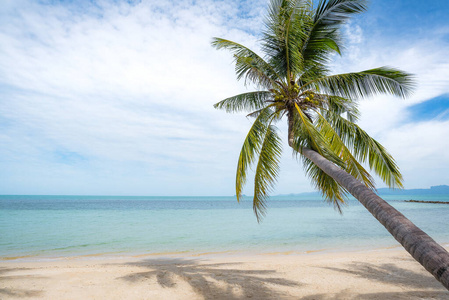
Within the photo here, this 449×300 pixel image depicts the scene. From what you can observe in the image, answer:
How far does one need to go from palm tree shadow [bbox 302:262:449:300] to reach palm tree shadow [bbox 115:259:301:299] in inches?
38.8

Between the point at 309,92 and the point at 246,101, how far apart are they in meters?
2.23

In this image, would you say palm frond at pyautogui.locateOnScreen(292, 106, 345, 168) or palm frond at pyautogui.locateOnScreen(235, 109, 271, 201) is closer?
palm frond at pyautogui.locateOnScreen(292, 106, 345, 168)

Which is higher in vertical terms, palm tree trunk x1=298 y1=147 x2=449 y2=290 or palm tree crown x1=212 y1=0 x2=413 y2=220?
palm tree crown x1=212 y1=0 x2=413 y2=220

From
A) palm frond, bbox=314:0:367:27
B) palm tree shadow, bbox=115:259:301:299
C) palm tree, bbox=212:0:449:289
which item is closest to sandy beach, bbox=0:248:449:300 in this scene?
palm tree shadow, bbox=115:259:301:299

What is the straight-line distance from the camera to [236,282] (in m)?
6.39

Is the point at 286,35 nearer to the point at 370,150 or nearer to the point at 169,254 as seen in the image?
the point at 370,150

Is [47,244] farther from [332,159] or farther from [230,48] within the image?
[332,159]

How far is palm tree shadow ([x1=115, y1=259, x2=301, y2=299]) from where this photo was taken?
5688 millimetres

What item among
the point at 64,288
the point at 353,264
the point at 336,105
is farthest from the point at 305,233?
the point at 64,288

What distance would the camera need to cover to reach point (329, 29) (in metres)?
6.65

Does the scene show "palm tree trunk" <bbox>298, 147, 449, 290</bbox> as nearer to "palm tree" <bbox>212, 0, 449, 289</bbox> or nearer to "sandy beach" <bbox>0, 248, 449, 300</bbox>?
"palm tree" <bbox>212, 0, 449, 289</bbox>

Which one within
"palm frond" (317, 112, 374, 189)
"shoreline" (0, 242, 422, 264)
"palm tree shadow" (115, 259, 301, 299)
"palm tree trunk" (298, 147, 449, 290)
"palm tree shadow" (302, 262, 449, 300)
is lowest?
"shoreline" (0, 242, 422, 264)

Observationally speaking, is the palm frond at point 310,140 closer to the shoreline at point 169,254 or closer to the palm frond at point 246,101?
the palm frond at point 246,101

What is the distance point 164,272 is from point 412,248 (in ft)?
20.4
